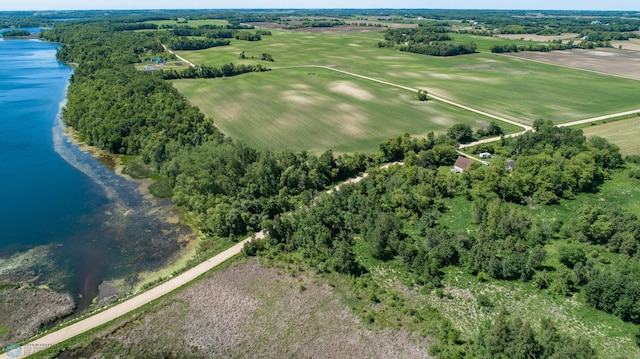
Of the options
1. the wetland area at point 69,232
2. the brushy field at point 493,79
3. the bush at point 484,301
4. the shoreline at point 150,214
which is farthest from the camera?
the brushy field at point 493,79

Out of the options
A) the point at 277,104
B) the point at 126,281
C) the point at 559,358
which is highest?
the point at 277,104

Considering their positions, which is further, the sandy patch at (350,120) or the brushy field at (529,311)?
the sandy patch at (350,120)

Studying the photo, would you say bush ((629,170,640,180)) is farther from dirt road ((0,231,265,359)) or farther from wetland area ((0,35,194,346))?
wetland area ((0,35,194,346))

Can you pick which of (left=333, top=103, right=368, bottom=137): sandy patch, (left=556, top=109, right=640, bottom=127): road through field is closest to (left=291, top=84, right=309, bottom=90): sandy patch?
(left=333, top=103, right=368, bottom=137): sandy patch

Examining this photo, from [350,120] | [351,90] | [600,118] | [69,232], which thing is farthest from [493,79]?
[69,232]

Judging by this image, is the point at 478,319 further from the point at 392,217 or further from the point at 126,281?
the point at 126,281

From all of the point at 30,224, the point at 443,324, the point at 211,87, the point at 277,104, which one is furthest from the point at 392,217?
the point at 211,87

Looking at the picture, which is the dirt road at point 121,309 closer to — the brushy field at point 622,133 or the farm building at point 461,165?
the farm building at point 461,165

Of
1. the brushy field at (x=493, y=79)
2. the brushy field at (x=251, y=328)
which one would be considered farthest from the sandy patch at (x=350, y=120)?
the brushy field at (x=251, y=328)
